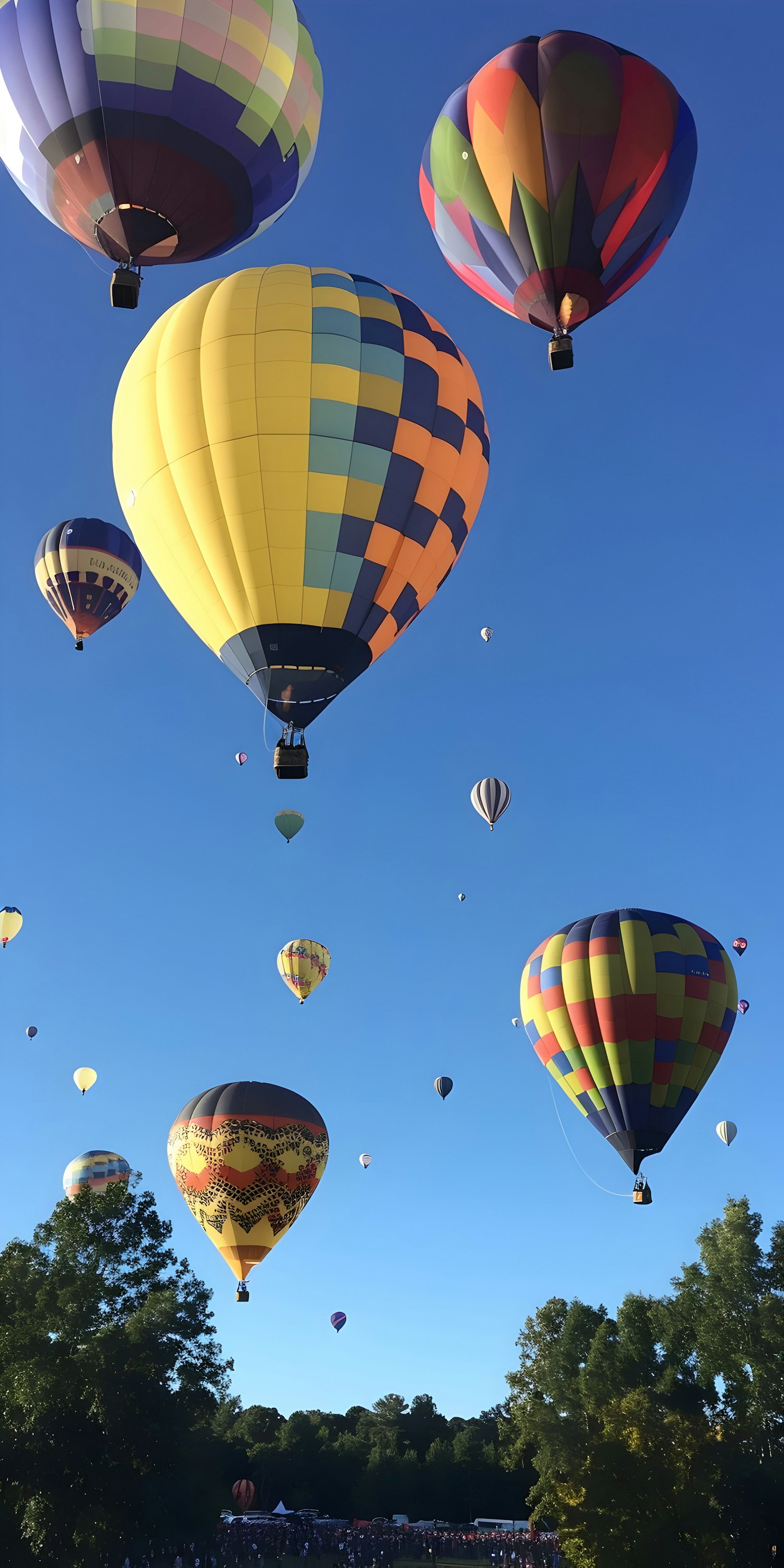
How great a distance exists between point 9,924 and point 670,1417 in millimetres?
21694

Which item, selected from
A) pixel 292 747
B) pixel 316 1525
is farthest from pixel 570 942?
pixel 316 1525

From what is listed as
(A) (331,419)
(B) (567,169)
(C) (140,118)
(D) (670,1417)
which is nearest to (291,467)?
(A) (331,419)

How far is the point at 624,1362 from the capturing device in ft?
128

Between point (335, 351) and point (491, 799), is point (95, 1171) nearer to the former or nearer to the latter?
point (491, 799)

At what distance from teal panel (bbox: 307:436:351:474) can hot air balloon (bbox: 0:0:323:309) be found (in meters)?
2.62

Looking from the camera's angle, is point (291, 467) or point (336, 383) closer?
point (291, 467)

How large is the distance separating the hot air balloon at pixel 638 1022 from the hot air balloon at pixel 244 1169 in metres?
6.58

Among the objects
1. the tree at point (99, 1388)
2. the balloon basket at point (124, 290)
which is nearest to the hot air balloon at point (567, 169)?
the balloon basket at point (124, 290)

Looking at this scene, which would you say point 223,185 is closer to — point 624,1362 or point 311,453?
point 311,453

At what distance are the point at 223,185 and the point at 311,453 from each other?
3.16 metres

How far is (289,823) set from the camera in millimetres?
24125

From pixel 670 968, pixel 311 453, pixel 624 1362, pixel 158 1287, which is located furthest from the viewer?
pixel 624 1362

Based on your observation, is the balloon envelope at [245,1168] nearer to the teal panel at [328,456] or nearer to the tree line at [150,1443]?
the tree line at [150,1443]

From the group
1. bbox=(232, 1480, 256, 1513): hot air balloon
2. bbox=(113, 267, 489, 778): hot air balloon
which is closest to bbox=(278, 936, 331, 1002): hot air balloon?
bbox=(113, 267, 489, 778): hot air balloon
